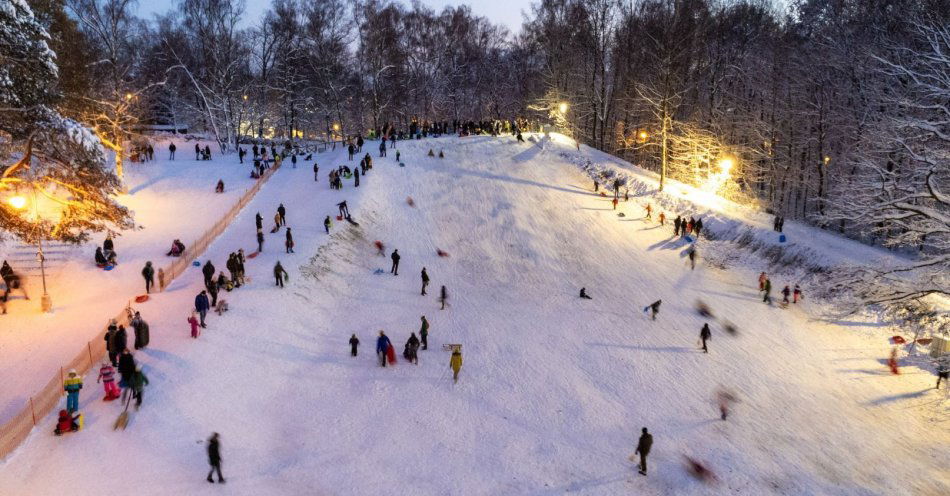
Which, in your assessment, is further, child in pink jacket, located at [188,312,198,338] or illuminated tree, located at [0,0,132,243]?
child in pink jacket, located at [188,312,198,338]

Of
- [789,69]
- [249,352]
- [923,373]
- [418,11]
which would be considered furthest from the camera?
[418,11]

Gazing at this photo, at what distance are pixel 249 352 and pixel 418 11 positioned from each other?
52354 mm

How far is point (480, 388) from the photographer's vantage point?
55.4 feet

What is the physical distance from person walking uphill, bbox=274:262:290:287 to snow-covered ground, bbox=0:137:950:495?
24.3 inches

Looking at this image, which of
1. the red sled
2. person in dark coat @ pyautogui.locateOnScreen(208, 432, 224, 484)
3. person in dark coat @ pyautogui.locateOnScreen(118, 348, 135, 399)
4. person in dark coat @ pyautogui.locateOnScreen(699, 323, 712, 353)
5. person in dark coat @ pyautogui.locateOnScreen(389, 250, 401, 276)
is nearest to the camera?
person in dark coat @ pyautogui.locateOnScreen(208, 432, 224, 484)

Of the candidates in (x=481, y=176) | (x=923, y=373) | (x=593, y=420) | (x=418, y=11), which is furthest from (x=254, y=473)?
(x=418, y=11)

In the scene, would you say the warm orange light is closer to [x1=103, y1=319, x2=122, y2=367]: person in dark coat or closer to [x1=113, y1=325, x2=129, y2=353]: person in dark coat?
[x1=103, y1=319, x2=122, y2=367]: person in dark coat

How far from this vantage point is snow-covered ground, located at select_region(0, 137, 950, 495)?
12.5 meters

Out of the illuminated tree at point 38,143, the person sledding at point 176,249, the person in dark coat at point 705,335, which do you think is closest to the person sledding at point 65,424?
the illuminated tree at point 38,143

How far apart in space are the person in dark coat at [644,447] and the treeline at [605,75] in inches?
882

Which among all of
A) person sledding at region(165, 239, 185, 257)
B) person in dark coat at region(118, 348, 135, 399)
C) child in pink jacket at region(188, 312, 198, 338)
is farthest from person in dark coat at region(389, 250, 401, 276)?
person in dark coat at region(118, 348, 135, 399)

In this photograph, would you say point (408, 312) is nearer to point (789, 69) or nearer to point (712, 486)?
point (712, 486)

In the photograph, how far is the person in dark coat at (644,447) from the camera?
13.3 metres

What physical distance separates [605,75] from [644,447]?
44257 millimetres
